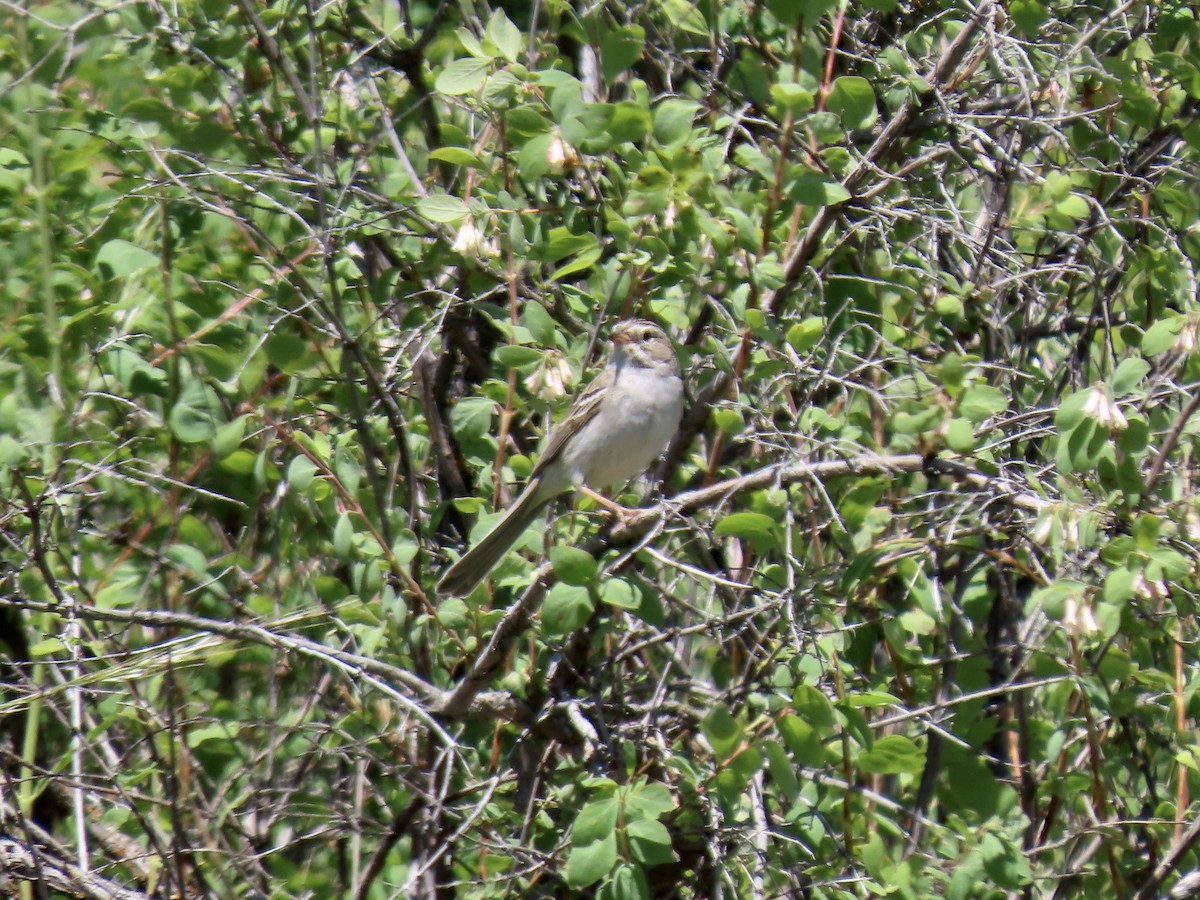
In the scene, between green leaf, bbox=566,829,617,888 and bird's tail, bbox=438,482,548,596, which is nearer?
green leaf, bbox=566,829,617,888

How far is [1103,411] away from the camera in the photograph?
114 inches

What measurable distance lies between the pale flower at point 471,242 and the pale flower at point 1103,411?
1648 millimetres

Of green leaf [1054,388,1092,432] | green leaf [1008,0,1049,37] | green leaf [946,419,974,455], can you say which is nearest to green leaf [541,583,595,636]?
green leaf [946,419,974,455]

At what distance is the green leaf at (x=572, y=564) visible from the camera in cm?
327

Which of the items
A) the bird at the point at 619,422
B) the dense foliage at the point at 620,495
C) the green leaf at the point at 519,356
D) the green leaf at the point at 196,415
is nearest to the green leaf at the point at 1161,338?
the dense foliage at the point at 620,495

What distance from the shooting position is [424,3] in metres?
6.16

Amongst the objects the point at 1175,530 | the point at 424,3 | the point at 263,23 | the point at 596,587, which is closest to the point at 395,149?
the point at 263,23

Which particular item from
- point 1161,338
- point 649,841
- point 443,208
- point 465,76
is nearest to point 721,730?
point 649,841

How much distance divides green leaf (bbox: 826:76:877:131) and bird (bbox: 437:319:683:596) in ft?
3.96

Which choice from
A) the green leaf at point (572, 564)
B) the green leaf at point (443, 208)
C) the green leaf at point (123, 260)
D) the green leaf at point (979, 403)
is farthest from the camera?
the green leaf at point (123, 260)

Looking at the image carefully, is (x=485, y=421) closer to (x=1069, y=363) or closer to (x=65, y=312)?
(x=65, y=312)

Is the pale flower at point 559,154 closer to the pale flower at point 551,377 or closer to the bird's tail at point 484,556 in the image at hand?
the pale flower at point 551,377

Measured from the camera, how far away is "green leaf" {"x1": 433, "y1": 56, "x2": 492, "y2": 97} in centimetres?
360

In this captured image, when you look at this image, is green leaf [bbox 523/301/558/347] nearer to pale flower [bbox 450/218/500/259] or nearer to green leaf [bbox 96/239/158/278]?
pale flower [bbox 450/218/500/259]
